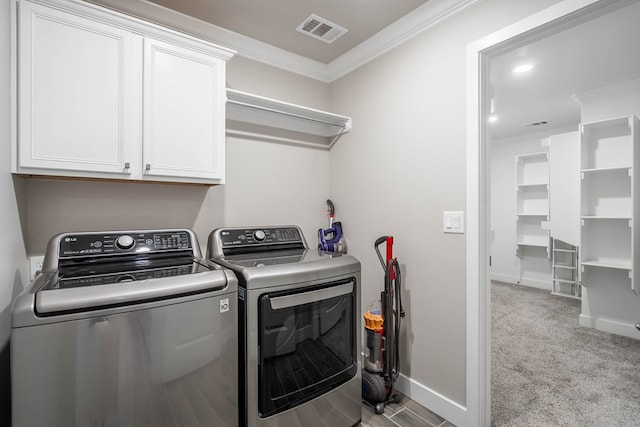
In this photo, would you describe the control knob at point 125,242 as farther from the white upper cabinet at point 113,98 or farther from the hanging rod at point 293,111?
the hanging rod at point 293,111

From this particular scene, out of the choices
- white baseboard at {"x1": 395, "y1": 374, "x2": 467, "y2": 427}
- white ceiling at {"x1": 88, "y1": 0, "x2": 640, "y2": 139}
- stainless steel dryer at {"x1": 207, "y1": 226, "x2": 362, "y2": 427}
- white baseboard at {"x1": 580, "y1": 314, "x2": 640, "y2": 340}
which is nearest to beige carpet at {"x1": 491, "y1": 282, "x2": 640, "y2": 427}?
white baseboard at {"x1": 580, "y1": 314, "x2": 640, "y2": 340}

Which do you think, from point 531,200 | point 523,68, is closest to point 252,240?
point 523,68

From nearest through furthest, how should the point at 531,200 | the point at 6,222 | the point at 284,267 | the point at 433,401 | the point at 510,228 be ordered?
the point at 6,222, the point at 284,267, the point at 433,401, the point at 531,200, the point at 510,228

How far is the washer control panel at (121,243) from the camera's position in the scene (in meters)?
1.46

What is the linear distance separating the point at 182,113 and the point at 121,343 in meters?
1.22

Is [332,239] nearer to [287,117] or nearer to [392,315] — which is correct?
[392,315]

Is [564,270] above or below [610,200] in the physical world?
below

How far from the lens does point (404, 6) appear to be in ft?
6.28

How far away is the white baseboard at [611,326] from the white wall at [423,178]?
2.81m

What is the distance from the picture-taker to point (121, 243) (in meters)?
1.56

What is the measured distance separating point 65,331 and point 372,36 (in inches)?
97.9

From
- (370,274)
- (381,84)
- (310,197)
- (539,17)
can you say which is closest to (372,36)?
(381,84)

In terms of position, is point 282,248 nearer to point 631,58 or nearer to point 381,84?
point 381,84

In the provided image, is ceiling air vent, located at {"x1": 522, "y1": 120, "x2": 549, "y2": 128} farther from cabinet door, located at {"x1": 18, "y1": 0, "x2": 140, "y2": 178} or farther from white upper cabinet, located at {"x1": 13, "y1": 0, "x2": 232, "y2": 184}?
cabinet door, located at {"x1": 18, "y1": 0, "x2": 140, "y2": 178}
